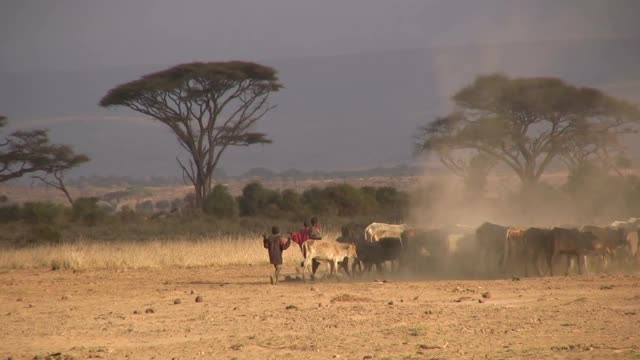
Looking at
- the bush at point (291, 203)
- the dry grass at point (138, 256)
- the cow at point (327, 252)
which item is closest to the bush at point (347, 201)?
the bush at point (291, 203)

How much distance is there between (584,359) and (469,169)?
38.1 m

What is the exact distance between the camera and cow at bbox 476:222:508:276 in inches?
850

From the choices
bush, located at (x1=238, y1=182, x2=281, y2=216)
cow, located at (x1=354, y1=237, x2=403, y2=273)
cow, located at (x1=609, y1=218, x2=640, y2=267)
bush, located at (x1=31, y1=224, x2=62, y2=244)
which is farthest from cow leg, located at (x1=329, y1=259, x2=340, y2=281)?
bush, located at (x1=238, y1=182, x2=281, y2=216)

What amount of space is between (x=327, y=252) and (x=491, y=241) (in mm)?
3650

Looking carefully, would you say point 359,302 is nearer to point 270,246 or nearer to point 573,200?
point 270,246

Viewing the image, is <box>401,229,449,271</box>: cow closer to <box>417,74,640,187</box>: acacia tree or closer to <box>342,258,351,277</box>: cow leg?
<box>342,258,351,277</box>: cow leg

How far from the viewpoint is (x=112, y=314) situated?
52.4 feet

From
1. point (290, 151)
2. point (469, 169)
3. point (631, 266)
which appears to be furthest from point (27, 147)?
point (290, 151)

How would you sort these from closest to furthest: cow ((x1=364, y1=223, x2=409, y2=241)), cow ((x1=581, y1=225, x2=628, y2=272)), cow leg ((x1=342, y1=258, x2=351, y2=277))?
cow ((x1=581, y1=225, x2=628, y2=272)) → cow leg ((x1=342, y1=258, x2=351, y2=277)) → cow ((x1=364, y1=223, x2=409, y2=241))

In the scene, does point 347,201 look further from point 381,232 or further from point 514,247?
point 514,247

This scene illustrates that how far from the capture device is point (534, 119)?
152 ft

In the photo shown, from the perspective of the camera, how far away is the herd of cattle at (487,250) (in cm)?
2070

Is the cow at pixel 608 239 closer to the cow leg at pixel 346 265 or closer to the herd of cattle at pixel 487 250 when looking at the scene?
the herd of cattle at pixel 487 250

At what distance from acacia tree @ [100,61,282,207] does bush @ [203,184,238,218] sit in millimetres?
2428
